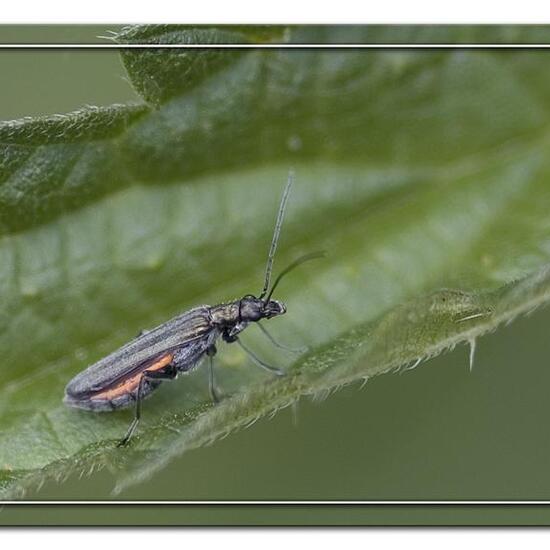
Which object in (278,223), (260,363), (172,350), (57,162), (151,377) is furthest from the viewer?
(172,350)

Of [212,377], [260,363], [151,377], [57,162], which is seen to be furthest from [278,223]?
[57,162]

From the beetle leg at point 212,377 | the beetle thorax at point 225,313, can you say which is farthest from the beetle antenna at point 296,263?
the beetle leg at point 212,377

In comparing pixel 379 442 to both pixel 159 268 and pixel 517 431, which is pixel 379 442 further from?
pixel 159 268

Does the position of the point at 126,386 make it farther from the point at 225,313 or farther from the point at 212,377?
the point at 225,313

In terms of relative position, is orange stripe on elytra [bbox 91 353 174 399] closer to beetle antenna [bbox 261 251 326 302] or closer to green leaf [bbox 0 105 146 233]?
beetle antenna [bbox 261 251 326 302]

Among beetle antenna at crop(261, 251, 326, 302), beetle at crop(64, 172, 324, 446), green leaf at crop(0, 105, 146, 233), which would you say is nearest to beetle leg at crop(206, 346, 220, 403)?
beetle at crop(64, 172, 324, 446)

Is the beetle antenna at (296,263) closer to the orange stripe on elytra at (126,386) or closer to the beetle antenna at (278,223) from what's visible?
the beetle antenna at (278,223)
